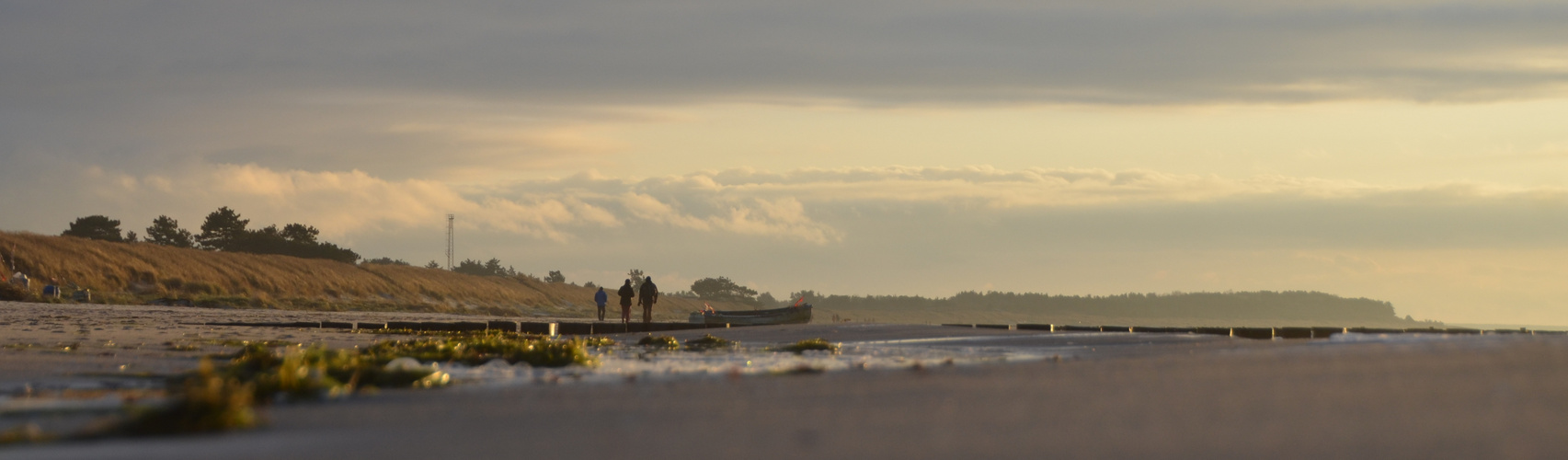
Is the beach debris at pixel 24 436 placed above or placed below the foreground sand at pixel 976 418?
below

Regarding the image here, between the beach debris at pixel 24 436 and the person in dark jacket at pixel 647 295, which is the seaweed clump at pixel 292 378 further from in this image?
the person in dark jacket at pixel 647 295

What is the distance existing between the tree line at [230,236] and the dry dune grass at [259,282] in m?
17.4

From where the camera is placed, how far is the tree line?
97812mm

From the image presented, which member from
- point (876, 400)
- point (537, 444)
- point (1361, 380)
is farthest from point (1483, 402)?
point (537, 444)

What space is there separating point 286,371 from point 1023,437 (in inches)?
145

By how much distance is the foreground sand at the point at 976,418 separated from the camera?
3.71 metres

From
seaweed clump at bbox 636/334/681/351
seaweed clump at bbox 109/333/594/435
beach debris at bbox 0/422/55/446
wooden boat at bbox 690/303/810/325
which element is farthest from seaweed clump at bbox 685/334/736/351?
wooden boat at bbox 690/303/810/325

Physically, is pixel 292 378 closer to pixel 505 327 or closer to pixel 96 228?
pixel 505 327

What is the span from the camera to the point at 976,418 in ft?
14.9

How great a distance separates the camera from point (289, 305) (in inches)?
2320

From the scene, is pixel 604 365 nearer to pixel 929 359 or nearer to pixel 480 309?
pixel 929 359

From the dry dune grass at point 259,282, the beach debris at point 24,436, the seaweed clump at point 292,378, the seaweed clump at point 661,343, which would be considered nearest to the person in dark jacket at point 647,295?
the seaweed clump at point 661,343

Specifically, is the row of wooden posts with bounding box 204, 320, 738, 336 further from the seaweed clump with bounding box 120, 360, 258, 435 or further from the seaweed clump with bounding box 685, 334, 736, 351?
the seaweed clump with bounding box 120, 360, 258, 435

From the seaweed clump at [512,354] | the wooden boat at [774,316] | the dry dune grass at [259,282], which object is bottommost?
the wooden boat at [774,316]
